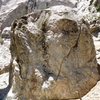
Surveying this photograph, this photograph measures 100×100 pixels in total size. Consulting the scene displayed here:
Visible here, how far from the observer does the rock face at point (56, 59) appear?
26.9 ft

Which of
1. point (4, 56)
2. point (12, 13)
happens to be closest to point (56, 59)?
point (4, 56)

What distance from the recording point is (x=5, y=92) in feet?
30.1

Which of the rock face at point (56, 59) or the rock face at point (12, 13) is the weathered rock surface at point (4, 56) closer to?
the rock face at point (56, 59)

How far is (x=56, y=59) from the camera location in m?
8.37

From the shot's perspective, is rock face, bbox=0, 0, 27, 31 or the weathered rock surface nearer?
the weathered rock surface

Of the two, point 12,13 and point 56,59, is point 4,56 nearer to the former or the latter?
point 56,59

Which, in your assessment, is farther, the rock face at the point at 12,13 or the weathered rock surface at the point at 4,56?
the rock face at the point at 12,13

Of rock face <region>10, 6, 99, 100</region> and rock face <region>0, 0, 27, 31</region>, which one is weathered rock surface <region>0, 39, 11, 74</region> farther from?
rock face <region>0, 0, 27, 31</region>

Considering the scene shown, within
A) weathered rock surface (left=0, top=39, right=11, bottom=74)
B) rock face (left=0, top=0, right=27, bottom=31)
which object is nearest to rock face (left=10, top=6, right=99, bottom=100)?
weathered rock surface (left=0, top=39, right=11, bottom=74)

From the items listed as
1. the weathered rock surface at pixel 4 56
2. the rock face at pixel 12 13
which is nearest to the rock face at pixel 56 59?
Result: the weathered rock surface at pixel 4 56

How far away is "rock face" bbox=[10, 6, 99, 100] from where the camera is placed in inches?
323

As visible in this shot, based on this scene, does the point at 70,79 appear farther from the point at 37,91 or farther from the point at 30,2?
the point at 30,2

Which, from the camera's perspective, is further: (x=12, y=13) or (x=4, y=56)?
(x=12, y=13)

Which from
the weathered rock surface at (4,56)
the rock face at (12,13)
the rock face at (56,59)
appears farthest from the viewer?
the rock face at (12,13)
